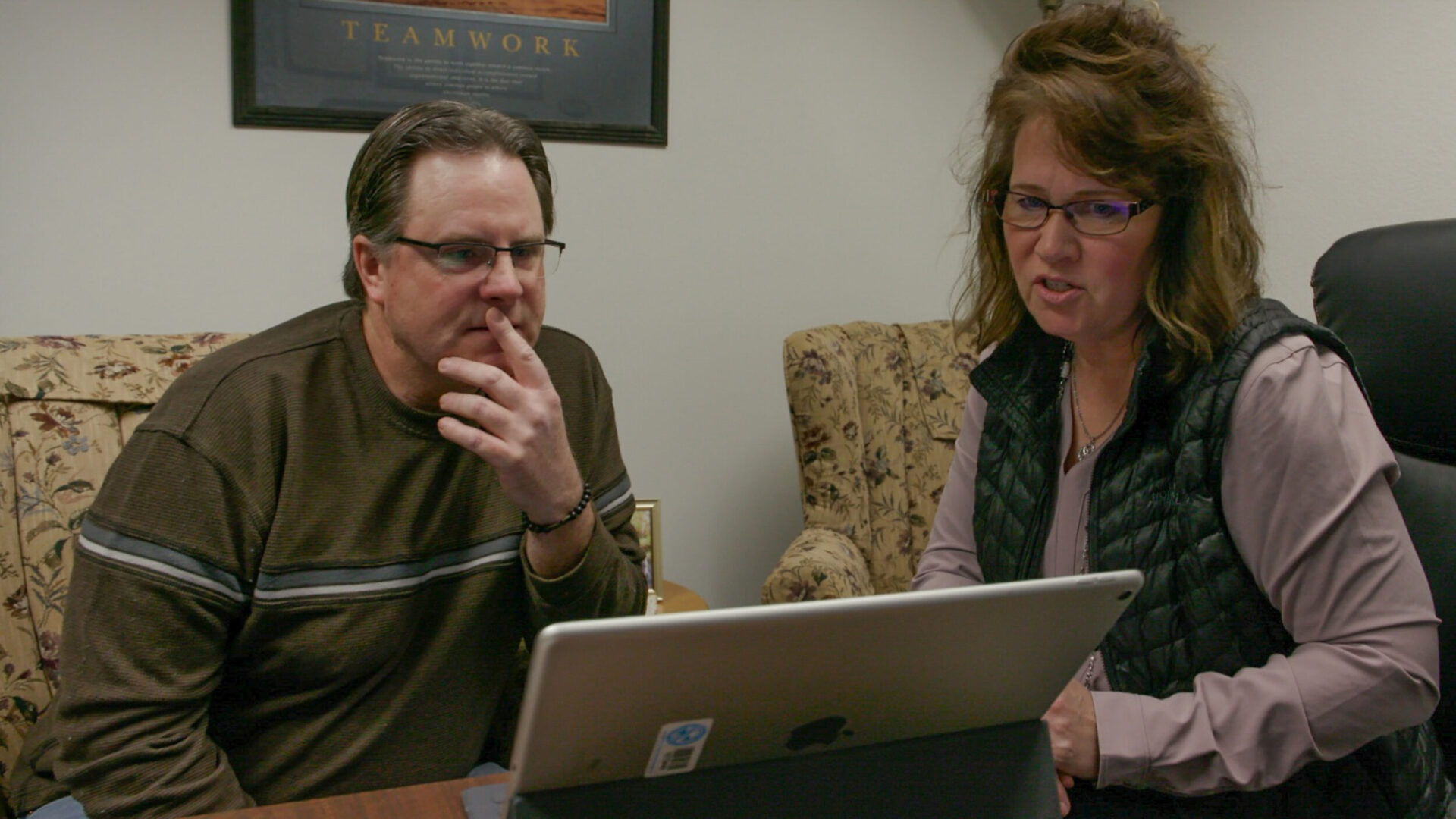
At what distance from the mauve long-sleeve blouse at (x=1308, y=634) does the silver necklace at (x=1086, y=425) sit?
0.21m

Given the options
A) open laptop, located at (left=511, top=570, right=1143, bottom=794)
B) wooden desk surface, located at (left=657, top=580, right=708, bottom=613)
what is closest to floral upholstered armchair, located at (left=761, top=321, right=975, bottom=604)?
wooden desk surface, located at (left=657, top=580, right=708, bottom=613)

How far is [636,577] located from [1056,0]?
1.97 meters

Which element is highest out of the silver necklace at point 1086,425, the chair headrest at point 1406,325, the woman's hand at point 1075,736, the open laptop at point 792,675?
the chair headrest at point 1406,325

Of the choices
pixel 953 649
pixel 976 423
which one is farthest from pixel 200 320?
pixel 953 649

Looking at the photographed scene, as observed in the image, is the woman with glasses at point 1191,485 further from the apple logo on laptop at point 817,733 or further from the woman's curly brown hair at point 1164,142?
the apple logo on laptop at point 817,733

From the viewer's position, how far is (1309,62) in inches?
89.0

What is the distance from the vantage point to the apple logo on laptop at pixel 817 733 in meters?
0.73

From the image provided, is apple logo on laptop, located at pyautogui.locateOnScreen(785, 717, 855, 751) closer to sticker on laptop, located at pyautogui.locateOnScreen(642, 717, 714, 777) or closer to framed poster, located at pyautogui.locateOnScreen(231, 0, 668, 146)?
sticker on laptop, located at pyautogui.locateOnScreen(642, 717, 714, 777)

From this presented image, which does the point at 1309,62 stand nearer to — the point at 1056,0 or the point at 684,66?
the point at 1056,0

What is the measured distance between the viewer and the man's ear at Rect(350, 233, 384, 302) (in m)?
1.29

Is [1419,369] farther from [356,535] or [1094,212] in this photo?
[356,535]

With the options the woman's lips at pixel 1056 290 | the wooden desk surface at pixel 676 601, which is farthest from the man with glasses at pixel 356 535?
the wooden desk surface at pixel 676 601

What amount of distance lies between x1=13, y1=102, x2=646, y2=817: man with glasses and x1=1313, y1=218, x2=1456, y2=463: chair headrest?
3.24 feet

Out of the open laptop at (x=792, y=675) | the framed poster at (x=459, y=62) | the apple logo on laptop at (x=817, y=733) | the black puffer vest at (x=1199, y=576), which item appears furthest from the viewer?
the framed poster at (x=459, y=62)
